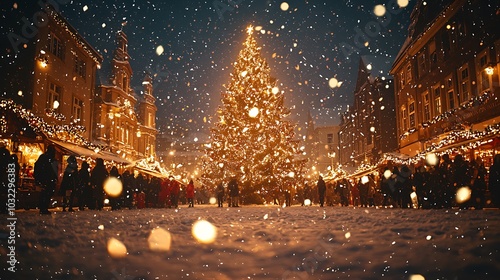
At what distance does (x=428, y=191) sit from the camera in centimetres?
1491

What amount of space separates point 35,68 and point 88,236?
16900 millimetres

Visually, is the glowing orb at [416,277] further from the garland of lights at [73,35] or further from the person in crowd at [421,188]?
the garland of lights at [73,35]

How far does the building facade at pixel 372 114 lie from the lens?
38.5 metres

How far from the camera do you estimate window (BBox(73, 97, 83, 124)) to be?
2494 centimetres

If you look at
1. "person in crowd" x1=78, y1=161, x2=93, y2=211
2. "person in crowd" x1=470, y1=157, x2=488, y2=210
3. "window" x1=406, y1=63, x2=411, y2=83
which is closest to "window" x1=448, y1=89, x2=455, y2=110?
"window" x1=406, y1=63, x2=411, y2=83

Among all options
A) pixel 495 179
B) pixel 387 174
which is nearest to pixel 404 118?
pixel 387 174

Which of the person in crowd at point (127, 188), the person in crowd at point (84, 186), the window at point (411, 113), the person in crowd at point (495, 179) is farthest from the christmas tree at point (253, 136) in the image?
the person in crowd at point (495, 179)

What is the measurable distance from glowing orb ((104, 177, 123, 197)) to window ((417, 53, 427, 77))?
20.9 m

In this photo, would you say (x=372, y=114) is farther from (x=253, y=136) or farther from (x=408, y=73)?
(x=253, y=136)

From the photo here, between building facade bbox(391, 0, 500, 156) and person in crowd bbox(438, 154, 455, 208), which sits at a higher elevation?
building facade bbox(391, 0, 500, 156)

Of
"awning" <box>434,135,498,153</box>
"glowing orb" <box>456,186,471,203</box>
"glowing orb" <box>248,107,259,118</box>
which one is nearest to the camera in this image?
"glowing orb" <box>456,186,471,203</box>

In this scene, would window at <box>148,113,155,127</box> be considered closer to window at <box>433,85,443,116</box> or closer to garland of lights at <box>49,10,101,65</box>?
garland of lights at <box>49,10,101,65</box>

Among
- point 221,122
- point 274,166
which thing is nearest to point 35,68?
point 221,122

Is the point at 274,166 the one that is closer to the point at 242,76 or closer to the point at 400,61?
the point at 242,76
